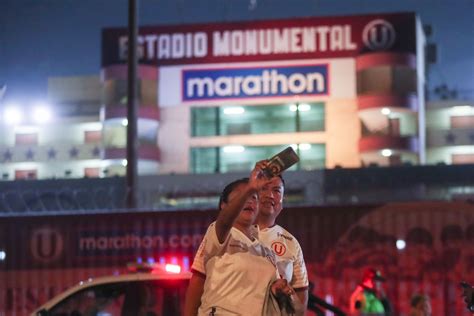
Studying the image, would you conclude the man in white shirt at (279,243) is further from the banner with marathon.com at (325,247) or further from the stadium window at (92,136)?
the stadium window at (92,136)

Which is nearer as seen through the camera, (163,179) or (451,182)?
(451,182)

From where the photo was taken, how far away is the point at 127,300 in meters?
7.46

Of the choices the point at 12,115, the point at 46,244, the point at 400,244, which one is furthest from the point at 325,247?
the point at 12,115

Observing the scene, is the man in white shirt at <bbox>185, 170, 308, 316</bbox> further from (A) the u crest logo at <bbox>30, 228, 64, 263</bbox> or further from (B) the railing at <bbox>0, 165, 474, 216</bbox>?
(B) the railing at <bbox>0, 165, 474, 216</bbox>

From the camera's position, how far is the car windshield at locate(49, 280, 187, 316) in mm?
7293

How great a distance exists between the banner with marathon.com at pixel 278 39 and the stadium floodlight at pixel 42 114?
15197mm

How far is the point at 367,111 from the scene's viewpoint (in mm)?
42344

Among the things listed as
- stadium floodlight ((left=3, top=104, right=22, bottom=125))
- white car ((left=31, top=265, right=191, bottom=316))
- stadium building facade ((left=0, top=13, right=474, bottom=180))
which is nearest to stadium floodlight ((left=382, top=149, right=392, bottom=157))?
stadium building facade ((left=0, top=13, right=474, bottom=180))

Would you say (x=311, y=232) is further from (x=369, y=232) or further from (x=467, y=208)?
(x=467, y=208)

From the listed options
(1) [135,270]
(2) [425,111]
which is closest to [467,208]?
(1) [135,270]

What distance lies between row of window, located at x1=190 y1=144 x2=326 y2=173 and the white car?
34.8 m

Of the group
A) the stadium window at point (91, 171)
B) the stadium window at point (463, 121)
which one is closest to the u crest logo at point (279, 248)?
the stadium window at point (463, 121)

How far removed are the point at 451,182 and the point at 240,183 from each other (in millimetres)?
29217

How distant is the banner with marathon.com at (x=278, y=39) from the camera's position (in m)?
42.6
